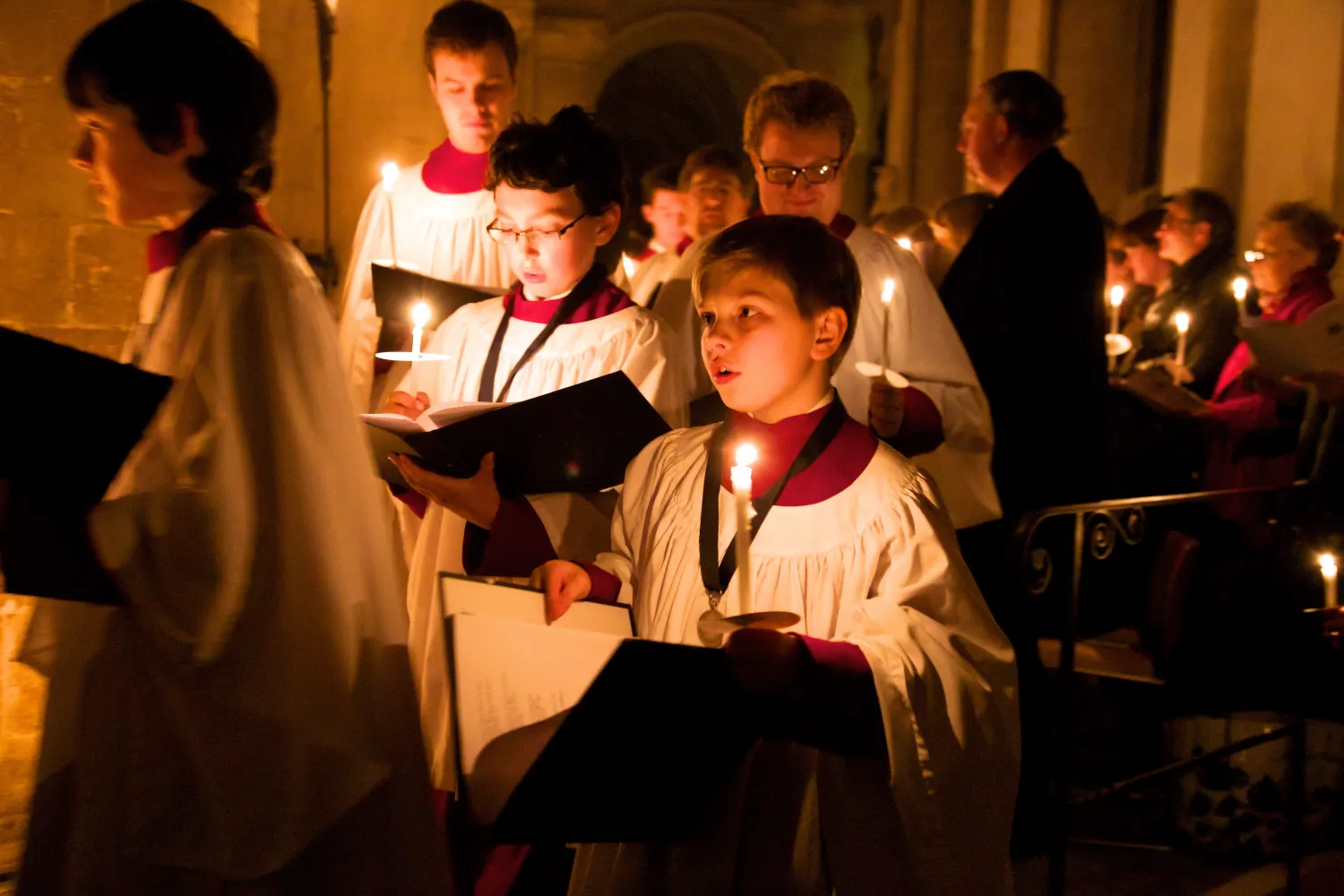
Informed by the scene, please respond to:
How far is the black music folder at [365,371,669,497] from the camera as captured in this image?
2574mm

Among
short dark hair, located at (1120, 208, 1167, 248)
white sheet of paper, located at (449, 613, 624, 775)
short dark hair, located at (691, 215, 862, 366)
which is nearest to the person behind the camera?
white sheet of paper, located at (449, 613, 624, 775)

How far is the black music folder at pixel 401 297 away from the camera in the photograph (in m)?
3.45

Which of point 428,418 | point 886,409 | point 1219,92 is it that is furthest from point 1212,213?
point 428,418

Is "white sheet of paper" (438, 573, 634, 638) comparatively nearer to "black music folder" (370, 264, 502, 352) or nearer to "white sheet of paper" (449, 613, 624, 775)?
"white sheet of paper" (449, 613, 624, 775)

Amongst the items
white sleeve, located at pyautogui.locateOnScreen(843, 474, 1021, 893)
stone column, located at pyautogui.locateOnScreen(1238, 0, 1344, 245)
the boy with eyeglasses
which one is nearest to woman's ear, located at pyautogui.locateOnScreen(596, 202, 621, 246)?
the boy with eyeglasses

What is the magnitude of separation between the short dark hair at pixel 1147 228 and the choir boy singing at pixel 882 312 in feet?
11.6

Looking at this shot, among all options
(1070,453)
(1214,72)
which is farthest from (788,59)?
(1070,453)

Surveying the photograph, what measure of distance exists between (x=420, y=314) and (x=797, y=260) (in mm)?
1118

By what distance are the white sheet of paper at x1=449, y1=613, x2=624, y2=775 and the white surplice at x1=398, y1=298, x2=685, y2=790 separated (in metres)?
1.00

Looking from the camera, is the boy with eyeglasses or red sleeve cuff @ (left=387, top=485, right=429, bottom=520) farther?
red sleeve cuff @ (left=387, top=485, right=429, bottom=520)

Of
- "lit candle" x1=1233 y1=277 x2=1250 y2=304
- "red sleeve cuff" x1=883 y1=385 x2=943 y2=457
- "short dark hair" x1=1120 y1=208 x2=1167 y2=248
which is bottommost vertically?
"red sleeve cuff" x1=883 y1=385 x2=943 y2=457

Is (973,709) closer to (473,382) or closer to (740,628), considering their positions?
(740,628)

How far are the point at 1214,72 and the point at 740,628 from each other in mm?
6405

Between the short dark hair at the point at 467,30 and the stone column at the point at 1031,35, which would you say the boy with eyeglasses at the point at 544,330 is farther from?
the stone column at the point at 1031,35
